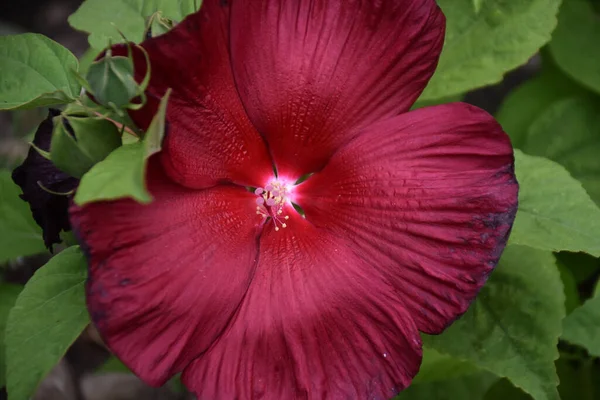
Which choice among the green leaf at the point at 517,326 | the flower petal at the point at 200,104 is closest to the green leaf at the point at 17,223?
the flower petal at the point at 200,104

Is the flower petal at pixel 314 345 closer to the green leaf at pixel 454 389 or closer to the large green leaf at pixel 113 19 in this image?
the large green leaf at pixel 113 19

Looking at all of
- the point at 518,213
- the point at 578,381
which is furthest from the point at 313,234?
the point at 578,381

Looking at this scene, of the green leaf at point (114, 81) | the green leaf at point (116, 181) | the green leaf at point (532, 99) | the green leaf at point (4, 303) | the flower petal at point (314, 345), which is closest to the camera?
the green leaf at point (116, 181)

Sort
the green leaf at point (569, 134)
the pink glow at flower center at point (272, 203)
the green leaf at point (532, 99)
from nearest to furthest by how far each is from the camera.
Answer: the pink glow at flower center at point (272, 203) < the green leaf at point (569, 134) < the green leaf at point (532, 99)

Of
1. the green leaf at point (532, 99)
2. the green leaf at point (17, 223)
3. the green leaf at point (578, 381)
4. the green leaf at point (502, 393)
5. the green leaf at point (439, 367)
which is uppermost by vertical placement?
the green leaf at point (17, 223)

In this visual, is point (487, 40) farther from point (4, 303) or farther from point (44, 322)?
point (4, 303)

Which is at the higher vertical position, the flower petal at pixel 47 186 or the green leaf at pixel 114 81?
the green leaf at pixel 114 81

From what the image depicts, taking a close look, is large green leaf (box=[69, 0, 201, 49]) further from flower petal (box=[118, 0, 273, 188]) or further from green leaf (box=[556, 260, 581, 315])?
green leaf (box=[556, 260, 581, 315])

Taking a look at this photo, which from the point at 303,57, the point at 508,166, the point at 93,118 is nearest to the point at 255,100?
the point at 303,57
